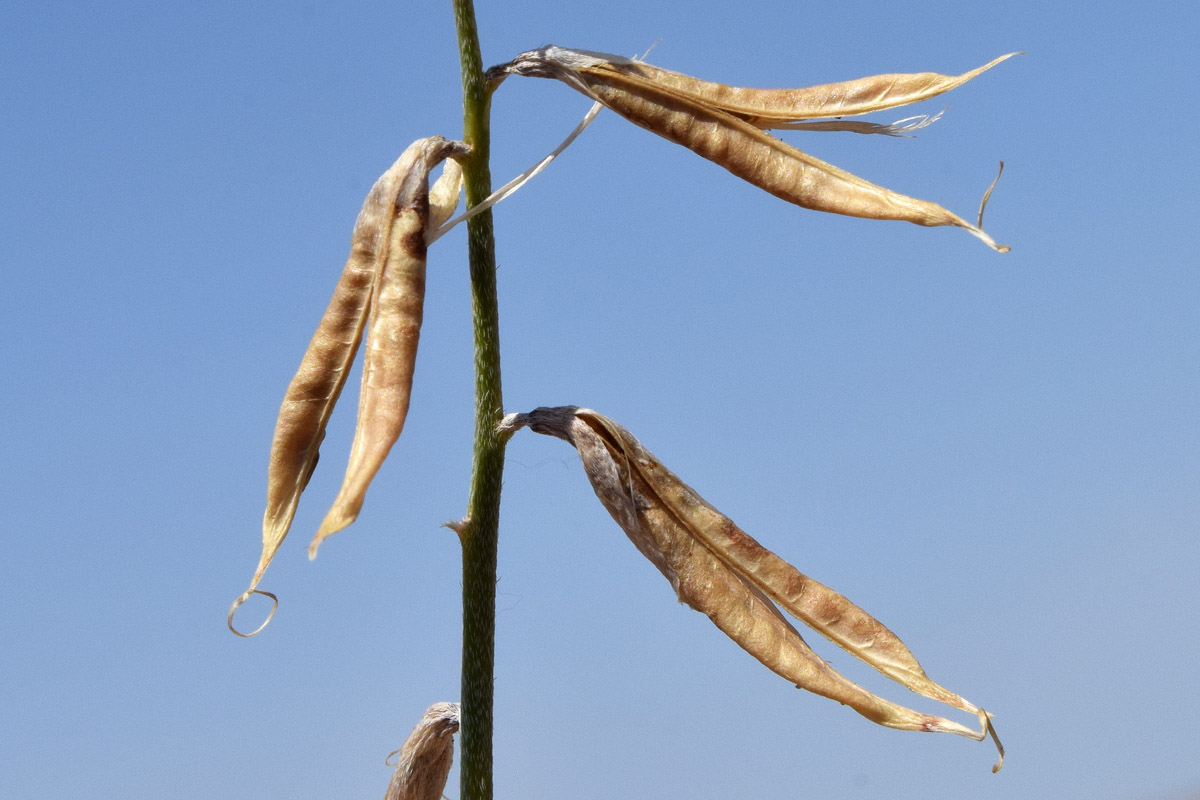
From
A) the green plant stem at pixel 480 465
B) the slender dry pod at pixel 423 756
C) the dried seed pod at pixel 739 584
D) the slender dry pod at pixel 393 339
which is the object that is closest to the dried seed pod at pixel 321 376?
the slender dry pod at pixel 393 339

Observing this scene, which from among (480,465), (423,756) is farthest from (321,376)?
(423,756)

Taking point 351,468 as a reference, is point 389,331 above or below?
above

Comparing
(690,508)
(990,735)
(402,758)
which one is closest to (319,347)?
(690,508)

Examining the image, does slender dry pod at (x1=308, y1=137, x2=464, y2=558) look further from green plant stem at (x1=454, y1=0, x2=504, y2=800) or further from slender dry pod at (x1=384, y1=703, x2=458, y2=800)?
slender dry pod at (x1=384, y1=703, x2=458, y2=800)

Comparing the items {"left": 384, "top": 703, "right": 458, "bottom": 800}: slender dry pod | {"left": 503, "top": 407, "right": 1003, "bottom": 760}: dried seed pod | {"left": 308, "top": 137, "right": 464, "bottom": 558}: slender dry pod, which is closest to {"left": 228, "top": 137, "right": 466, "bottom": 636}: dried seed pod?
{"left": 308, "top": 137, "right": 464, "bottom": 558}: slender dry pod

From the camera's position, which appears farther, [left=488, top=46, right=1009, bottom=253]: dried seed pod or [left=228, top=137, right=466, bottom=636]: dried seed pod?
[left=488, top=46, right=1009, bottom=253]: dried seed pod

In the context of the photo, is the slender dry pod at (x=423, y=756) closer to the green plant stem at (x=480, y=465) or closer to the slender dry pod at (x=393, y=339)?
the green plant stem at (x=480, y=465)

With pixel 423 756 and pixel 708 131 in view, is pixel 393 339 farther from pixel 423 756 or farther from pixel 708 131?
pixel 423 756

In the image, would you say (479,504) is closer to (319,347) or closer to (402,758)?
(319,347)
